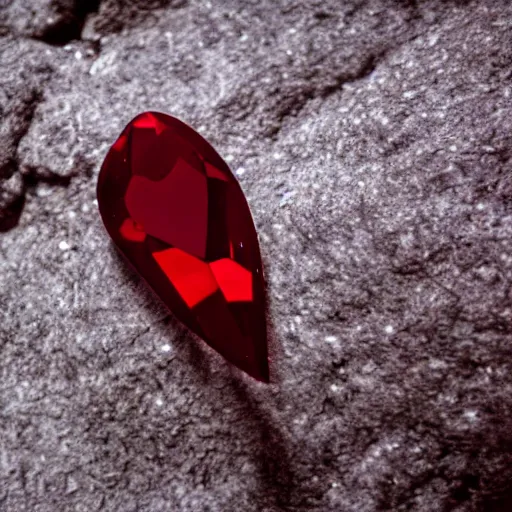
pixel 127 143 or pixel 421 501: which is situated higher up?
pixel 127 143

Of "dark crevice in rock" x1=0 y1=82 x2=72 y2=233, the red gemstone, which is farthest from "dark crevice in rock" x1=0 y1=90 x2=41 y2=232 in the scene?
the red gemstone

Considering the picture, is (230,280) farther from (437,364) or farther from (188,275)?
(437,364)

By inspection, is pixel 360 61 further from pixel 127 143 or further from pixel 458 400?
pixel 458 400

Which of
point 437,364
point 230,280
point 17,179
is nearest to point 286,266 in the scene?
point 230,280

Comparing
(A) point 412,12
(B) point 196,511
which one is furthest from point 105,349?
(A) point 412,12

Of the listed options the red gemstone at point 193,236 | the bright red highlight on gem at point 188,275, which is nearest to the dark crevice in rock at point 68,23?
the red gemstone at point 193,236

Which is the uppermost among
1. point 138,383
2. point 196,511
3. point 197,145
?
point 197,145
